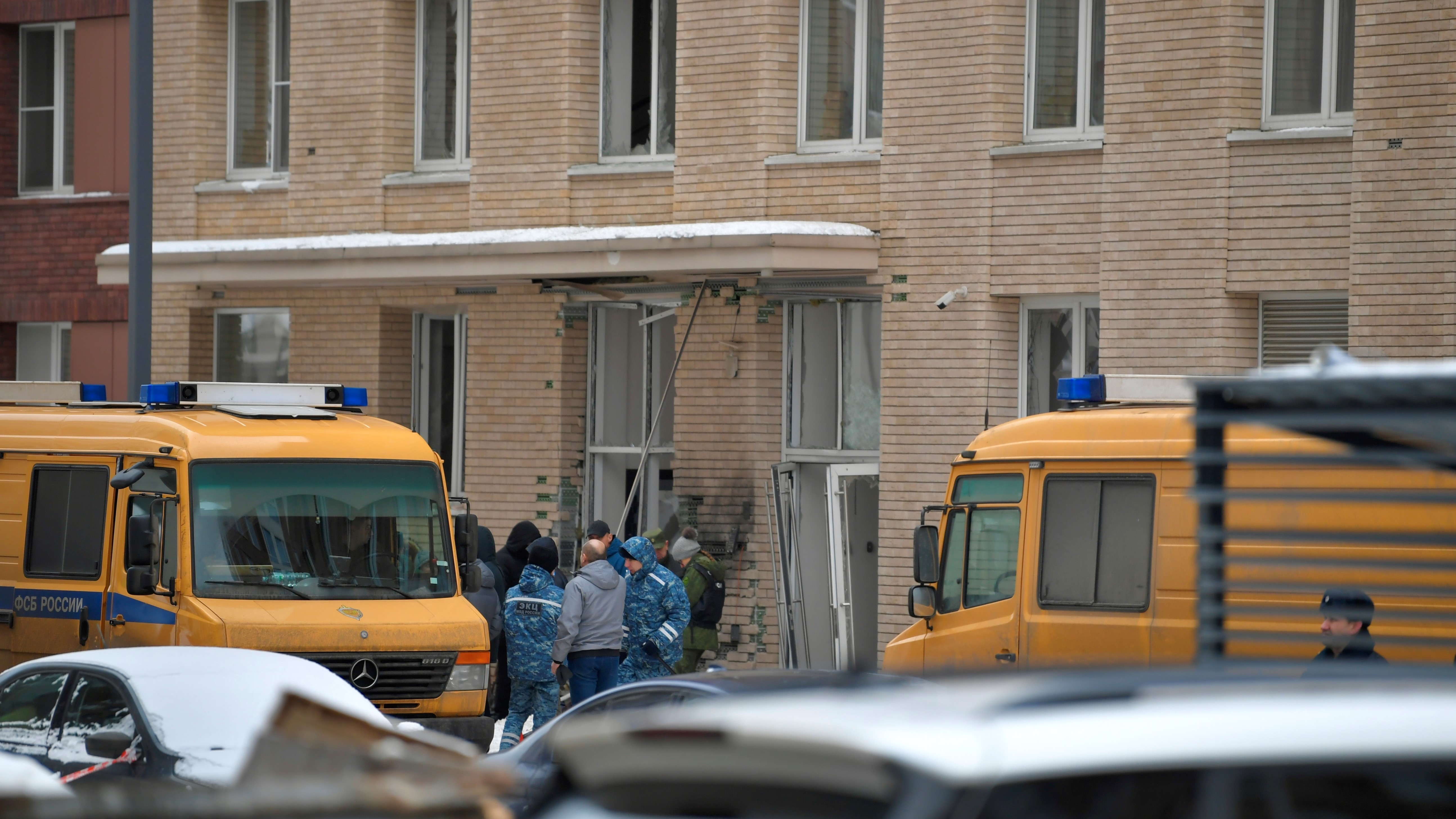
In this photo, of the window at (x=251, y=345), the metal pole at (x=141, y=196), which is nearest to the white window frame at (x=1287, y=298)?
the metal pole at (x=141, y=196)

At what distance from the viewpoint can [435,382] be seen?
18.8 meters

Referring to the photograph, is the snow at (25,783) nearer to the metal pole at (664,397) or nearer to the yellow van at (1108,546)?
the yellow van at (1108,546)

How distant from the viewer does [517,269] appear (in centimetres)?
1609

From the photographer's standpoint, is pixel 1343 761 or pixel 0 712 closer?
pixel 1343 761

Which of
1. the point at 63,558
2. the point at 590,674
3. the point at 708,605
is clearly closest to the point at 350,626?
Answer: the point at 590,674

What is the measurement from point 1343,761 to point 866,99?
528 inches

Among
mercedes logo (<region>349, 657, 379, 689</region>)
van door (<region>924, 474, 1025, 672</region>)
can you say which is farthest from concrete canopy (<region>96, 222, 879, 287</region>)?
mercedes logo (<region>349, 657, 379, 689</region>)

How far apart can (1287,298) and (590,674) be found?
658 cm

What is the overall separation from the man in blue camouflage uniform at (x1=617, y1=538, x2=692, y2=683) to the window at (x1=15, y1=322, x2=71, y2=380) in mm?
11389

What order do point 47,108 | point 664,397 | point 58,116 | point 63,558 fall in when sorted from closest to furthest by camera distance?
1. point 63,558
2. point 664,397
3. point 58,116
4. point 47,108

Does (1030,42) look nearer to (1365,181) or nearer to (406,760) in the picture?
(1365,181)

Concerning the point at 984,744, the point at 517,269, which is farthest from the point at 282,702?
the point at 517,269

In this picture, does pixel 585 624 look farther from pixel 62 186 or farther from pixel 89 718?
pixel 62 186

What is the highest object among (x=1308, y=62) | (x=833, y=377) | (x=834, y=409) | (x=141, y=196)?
(x=1308, y=62)
